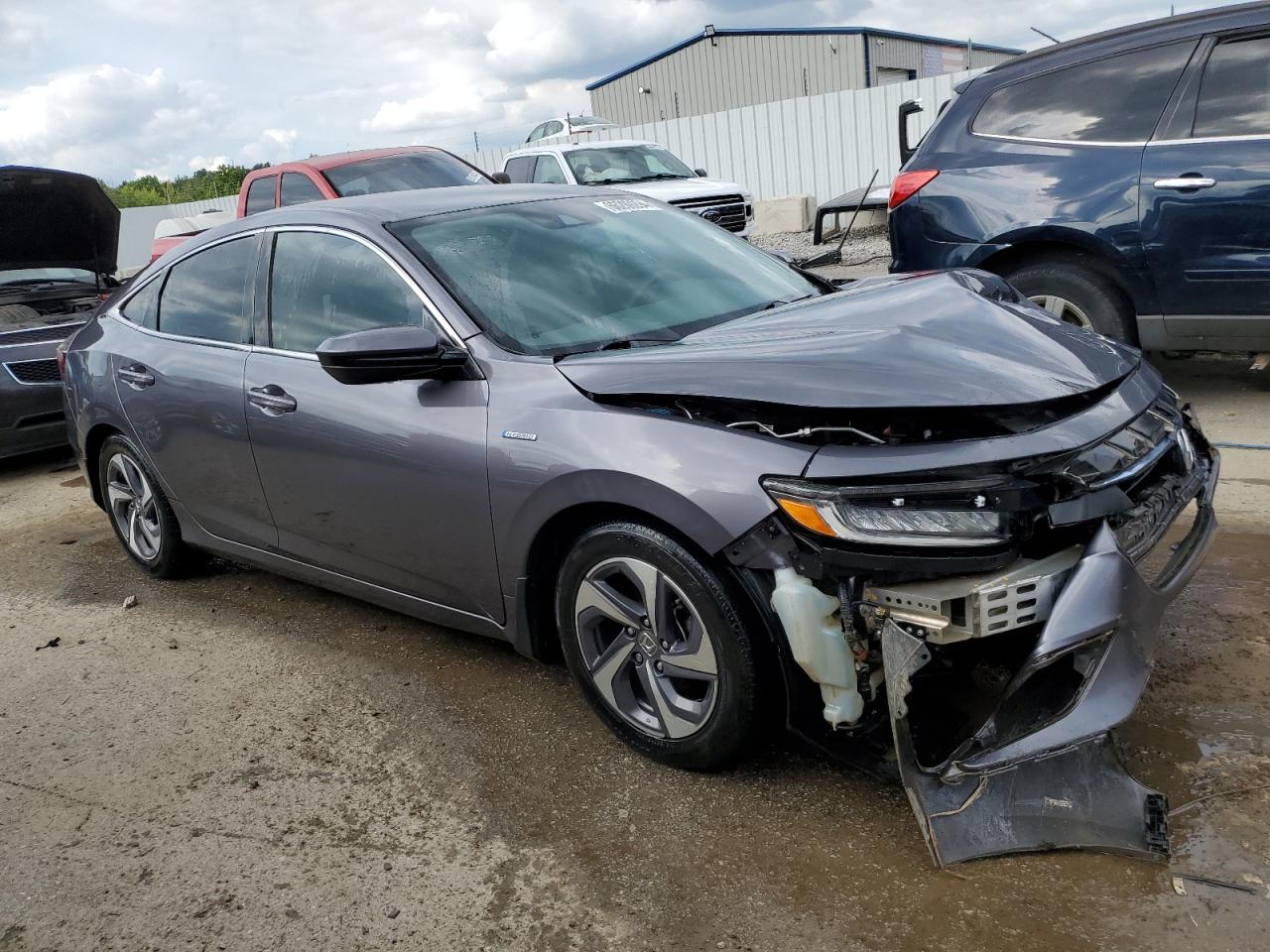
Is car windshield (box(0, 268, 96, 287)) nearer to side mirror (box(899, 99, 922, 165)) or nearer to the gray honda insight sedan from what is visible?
the gray honda insight sedan

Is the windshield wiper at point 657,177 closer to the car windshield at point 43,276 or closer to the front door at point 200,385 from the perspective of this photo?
the car windshield at point 43,276

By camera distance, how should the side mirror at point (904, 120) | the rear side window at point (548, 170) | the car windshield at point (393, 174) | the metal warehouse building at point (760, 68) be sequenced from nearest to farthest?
A: the side mirror at point (904, 120)
the car windshield at point (393, 174)
the rear side window at point (548, 170)
the metal warehouse building at point (760, 68)

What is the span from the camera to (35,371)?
7.56 metres

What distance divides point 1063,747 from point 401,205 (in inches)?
111

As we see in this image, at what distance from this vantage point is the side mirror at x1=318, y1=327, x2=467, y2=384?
308 cm

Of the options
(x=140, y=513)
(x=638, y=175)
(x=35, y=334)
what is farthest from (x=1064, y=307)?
(x=638, y=175)

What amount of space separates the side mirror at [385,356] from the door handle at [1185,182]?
3905mm

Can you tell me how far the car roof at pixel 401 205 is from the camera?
3.76 m

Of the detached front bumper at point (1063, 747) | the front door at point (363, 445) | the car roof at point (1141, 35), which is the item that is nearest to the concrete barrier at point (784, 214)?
the car roof at point (1141, 35)

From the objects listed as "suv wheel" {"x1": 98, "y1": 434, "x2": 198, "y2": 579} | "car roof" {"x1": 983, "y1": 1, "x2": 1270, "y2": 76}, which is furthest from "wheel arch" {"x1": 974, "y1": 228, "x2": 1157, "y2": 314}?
"suv wheel" {"x1": 98, "y1": 434, "x2": 198, "y2": 579}

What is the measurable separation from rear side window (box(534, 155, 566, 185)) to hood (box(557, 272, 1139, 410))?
420 inches

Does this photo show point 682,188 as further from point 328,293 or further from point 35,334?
point 328,293

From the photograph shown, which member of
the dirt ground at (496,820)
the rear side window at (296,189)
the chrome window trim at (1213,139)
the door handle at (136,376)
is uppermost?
the rear side window at (296,189)

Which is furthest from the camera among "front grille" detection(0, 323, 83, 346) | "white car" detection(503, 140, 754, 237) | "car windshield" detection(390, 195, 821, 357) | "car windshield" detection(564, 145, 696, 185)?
"car windshield" detection(564, 145, 696, 185)
